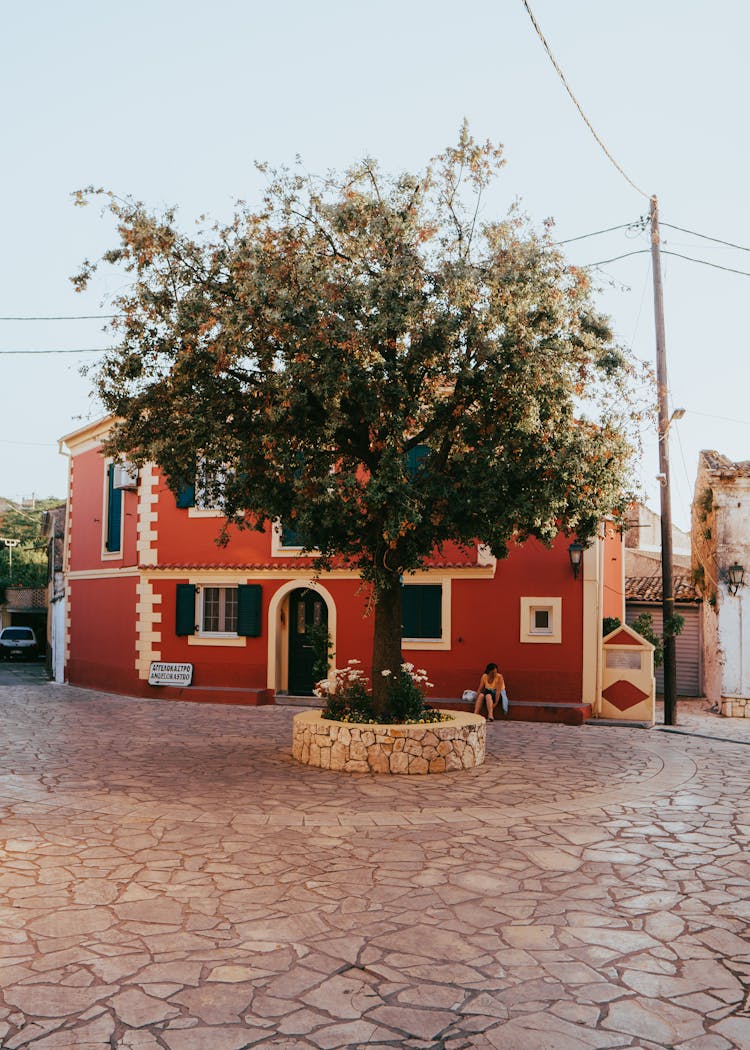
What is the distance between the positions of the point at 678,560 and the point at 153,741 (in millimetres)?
20363

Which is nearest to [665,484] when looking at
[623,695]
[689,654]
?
[623,695]

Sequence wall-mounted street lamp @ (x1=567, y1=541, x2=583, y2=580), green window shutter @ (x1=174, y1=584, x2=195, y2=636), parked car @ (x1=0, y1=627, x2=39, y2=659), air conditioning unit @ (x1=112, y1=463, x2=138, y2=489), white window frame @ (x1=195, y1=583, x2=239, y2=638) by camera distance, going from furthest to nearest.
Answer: parked car @ (x1=0, y1=627, x2=39, y2=659) < air conditioning unit @ (x1=112, y1=463, x2=138, y2=489) < white window frame @ (x1=195, y1=583, x2=239, y2=638) < green window shutter @ (x1=174, y1=584, x2=195, y2=636) < wall-mounted street lamp @ (x1=567, y1=541, x2=583, y2=580)

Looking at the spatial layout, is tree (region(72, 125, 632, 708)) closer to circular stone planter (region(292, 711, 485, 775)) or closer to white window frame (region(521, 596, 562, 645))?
circular stone planter (region(292, 711, 485, 775))

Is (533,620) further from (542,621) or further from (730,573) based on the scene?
(730,573)

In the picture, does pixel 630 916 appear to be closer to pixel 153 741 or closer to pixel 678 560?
pixel 153 741

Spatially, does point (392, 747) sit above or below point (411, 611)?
below

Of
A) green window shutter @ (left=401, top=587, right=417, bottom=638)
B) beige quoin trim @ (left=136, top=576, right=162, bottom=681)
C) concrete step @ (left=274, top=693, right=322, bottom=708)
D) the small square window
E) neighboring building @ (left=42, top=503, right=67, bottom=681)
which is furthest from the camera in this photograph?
neighboring building @ (left=42, top=503, right=67, bottom=681)

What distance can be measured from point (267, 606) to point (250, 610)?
0.38 metres

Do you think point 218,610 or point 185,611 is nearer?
point 185,611

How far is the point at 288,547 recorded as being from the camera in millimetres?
18969

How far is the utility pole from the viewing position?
16109 millimetres

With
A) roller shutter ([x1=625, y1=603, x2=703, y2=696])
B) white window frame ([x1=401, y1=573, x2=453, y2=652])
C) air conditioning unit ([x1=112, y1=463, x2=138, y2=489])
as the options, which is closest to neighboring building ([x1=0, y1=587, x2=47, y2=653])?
air conditioning unit ([x1=112, y1=463, x2=138, y2=489])

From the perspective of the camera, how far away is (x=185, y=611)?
770 inches

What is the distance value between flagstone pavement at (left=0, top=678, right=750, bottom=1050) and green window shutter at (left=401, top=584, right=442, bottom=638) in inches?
255
